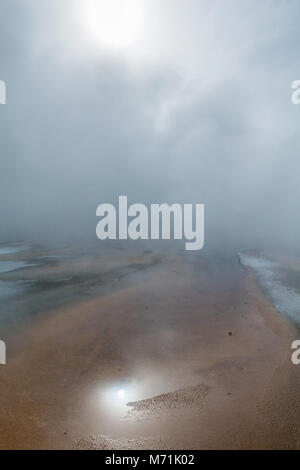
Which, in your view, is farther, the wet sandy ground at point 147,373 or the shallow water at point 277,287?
the shallow water at point 277,287

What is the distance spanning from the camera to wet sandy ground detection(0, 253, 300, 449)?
558cm

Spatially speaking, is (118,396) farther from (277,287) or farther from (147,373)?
(277,287)

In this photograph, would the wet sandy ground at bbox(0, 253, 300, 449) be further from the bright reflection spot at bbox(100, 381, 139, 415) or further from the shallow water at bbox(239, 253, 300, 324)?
the shallow water at bbox(239, 253, 300, 324)

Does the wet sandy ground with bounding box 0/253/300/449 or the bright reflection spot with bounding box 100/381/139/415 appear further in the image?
the bright reflection spot with bounding box 100/381/139/415

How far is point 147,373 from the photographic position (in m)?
7.71

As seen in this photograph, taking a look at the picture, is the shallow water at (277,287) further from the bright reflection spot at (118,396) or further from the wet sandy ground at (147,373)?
the bright reflection spot at (118,396)

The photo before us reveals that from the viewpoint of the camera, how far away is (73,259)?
23859 millimetres

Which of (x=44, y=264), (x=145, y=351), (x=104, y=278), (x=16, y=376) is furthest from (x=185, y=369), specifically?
(x=44, y=264)

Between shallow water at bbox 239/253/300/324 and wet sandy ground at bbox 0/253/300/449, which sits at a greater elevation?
wet sandy ground at bbox 0/253/300/449

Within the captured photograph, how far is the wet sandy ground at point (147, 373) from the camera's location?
5.58m

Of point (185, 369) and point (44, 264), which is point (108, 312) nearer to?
point (185, 369)

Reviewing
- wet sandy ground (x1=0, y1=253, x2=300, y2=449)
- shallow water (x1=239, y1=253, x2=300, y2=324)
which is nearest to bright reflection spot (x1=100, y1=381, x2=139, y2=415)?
wet sandy ground (x1=0, y1=253, x2=300, y2=449)

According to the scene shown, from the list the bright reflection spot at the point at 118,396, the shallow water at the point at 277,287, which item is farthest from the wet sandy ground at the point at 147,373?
the shallow water at the point at 277,287

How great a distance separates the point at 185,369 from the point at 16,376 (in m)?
4.84
